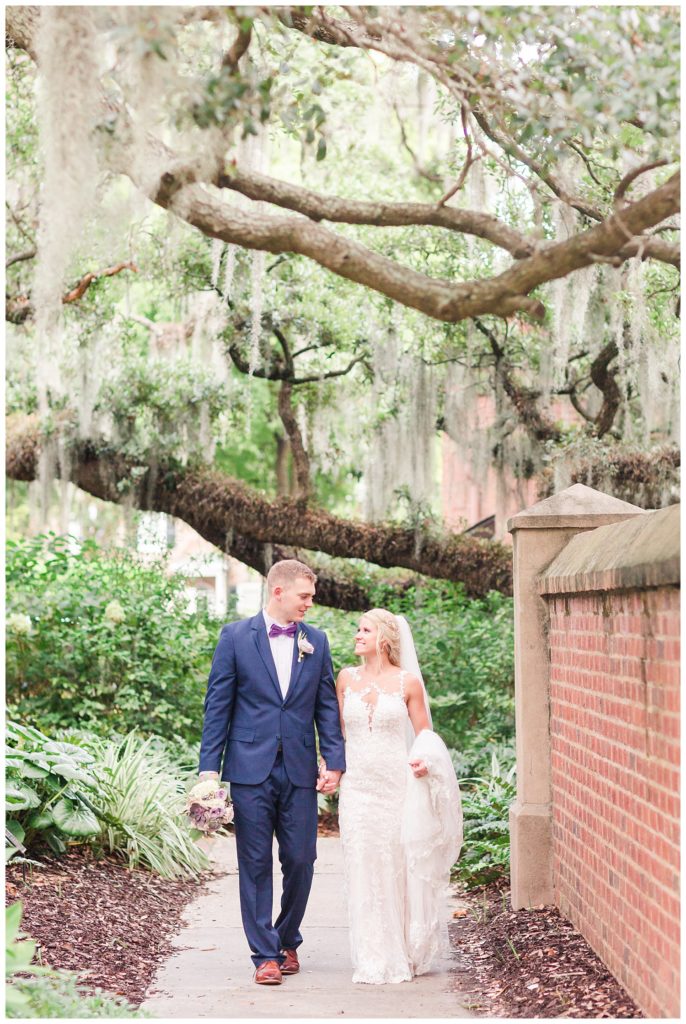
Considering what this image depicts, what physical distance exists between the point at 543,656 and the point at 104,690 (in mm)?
5422

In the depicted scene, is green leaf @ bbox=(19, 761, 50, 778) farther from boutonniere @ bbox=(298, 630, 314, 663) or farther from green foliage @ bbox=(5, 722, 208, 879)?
boutonniere @ bbox=(298, 630, 314, 663)

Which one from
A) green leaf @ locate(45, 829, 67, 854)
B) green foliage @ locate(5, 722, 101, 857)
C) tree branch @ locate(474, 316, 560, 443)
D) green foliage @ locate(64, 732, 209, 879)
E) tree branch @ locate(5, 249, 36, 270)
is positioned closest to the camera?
green foliage @ locate(5, 722, 101, 857)

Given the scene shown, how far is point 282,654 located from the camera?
5.92 metres

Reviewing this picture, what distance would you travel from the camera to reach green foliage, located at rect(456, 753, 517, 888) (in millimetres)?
7729

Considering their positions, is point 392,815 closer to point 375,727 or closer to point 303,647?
point 375,727

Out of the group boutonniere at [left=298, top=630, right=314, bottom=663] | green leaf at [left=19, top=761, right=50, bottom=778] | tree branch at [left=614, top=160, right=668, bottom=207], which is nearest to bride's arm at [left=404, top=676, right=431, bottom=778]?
boutonniere at [left=298, top=630, right=314, bottom=663]

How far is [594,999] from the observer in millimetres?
4629

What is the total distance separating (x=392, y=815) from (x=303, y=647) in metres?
0.97

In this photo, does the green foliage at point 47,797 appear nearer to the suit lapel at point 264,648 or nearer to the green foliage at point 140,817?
the green foliage at point 140,817

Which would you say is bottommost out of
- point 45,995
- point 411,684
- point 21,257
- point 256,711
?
point 45,995

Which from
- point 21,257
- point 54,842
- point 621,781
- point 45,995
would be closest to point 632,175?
point 621,781

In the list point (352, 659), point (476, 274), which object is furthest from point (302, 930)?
point (476, 274)

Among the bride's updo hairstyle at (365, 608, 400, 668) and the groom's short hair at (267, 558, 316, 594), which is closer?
the groom's short hair at (267, 558, 316, 594)

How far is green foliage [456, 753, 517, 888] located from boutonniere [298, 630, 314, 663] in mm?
2473
